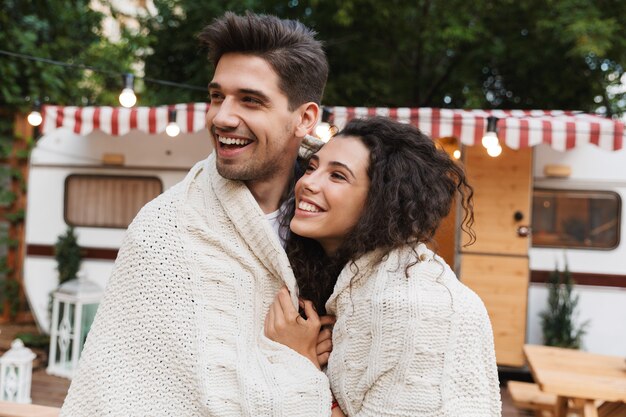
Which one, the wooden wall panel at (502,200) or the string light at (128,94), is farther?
the wooden wall panel at (502,200)

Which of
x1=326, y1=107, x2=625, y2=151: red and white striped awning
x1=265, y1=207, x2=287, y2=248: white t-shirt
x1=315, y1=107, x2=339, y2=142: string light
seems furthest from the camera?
x1=326, y1=107, x2=625, y2=151: red and white striped awning

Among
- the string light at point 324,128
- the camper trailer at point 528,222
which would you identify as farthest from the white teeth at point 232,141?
the camper trailer at point 528,222

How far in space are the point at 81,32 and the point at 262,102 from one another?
10531 millimetres

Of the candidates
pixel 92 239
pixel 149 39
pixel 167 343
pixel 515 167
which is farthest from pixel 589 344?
pixel 149 39

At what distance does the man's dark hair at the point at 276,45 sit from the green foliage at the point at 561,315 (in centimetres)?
516

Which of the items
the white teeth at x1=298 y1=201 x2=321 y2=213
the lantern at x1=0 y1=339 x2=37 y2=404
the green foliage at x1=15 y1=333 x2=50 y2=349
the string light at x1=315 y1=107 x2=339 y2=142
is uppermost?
the string light at x1=315 y1=107 x2=339 y2=142

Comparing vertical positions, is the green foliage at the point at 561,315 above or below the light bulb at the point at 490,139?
below

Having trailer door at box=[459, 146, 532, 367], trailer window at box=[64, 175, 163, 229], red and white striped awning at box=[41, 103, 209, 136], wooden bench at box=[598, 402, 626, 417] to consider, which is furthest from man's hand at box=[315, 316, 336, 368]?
trailer window at box=[64, 175, 163, 229]

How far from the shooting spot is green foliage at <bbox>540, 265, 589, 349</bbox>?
6.42 meters

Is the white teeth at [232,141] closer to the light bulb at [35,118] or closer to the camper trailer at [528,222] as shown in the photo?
the camper trailer at [528,222]

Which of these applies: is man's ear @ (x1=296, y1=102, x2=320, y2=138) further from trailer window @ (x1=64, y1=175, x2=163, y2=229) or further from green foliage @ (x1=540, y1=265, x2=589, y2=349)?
trailer window @ (x1=64, y1=175, x2=163, y2=229)

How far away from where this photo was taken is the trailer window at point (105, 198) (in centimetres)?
725

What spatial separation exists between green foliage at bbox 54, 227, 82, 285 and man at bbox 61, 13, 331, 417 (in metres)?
5.68

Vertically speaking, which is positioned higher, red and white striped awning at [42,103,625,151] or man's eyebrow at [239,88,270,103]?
red and white striped awning at [42,103,625,151]
